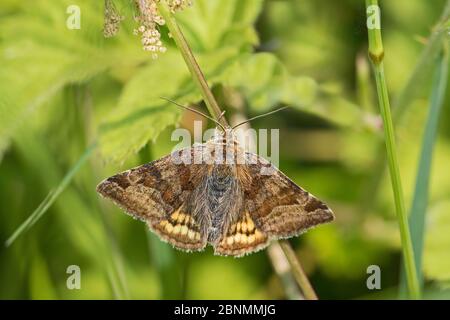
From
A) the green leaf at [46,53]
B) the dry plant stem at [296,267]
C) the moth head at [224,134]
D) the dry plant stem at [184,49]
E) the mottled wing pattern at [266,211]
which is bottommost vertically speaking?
the dry plant stem at [296,267]

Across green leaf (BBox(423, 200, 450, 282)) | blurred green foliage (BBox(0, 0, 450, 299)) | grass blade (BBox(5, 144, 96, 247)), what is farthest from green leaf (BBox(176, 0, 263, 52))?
green leaf (BBox(423, 200, 450, 282))

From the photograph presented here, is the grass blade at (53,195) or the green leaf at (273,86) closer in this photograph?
the grass blade at (53,195)

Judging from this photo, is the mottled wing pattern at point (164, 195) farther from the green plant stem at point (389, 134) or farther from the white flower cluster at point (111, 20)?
the green plant stem at point (389, 134)

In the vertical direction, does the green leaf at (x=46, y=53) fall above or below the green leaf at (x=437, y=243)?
above

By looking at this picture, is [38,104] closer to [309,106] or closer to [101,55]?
[101,55]

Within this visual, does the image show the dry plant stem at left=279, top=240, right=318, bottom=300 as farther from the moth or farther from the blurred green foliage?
the blurred green foliage

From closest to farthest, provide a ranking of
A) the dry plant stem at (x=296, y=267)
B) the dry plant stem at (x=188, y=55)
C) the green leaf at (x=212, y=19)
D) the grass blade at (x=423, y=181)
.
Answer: the dry plant stem at (x=188, y=55)
the dry plant stem at (x=296, y=267)
the grass blade at (x=423, y=181)
the green leaf at (x=212, y=19)

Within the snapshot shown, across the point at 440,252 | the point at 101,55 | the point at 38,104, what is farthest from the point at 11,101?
the point at 440,252

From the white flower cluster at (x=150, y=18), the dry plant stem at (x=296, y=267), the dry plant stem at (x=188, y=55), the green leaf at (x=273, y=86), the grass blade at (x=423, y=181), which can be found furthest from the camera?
the green leaf at (x=273, y=86)

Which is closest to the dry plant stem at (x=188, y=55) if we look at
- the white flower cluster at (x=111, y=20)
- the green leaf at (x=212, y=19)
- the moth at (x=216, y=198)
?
the white flower cluster at (x=111, y=20)
